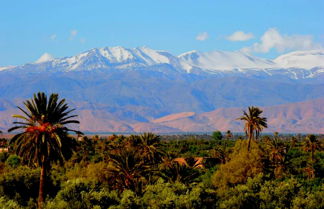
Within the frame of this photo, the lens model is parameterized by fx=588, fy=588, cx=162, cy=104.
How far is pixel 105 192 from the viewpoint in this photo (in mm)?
57062

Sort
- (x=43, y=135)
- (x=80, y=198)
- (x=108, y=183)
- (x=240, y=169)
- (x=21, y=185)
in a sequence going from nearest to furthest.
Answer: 1. (x=43, y=135)
2. (x=80, y=198)
3. (x=21, y=185)
4. (x=108, y=183)
5. (x=240, y=169)

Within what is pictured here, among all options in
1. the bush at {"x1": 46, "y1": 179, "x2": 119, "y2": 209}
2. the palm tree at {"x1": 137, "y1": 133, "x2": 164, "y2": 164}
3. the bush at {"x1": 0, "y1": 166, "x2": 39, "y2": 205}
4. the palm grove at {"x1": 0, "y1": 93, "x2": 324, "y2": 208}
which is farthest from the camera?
the palm tree at {"x1": 137, "y1": 133, "x2": 164, "y2": 164}

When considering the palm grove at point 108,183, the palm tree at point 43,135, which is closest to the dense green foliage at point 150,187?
the palm grove at point 108,183

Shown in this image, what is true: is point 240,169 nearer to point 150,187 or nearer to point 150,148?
point 150,148

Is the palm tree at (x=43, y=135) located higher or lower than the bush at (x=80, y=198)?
higher

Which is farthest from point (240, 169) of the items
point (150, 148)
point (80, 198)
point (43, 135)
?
point (43, 135)

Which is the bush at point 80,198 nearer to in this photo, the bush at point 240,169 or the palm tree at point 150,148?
the palm tree at point 150,148

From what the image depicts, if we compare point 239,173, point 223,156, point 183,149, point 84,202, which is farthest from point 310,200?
point 183,149

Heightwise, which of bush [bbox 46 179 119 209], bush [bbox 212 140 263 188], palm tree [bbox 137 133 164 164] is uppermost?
palm tree [bbox 137 133 164 164]

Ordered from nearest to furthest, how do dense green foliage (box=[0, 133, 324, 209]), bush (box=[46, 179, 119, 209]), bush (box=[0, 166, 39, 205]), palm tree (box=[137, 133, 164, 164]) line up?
bush (box=[46, 179, 119, 209])
dense green foliage (box=[0, 133, 324, 209])
bush (box=[0, 166, 39, 205])
palm tree (box=[137, 133, 164, 164])

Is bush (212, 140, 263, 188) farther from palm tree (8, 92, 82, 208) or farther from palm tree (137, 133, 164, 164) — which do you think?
palm tree (8, 92, 82, 208)

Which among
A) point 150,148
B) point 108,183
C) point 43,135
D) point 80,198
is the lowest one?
point 80,198

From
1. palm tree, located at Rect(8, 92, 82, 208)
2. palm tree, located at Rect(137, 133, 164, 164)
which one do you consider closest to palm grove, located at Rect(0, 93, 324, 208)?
palm tree, located at Rect(8, 92, 82, 208)

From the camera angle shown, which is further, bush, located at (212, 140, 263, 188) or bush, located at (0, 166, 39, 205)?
bush, located at (212, 140, 263, 188)
